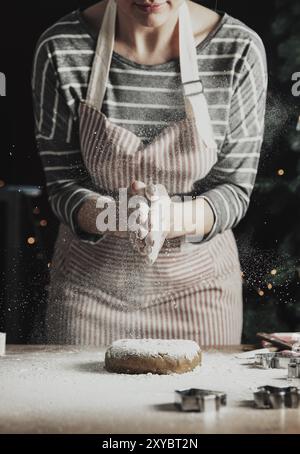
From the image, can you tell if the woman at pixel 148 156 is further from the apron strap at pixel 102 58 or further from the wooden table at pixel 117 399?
the wooden table at pixel 117 399

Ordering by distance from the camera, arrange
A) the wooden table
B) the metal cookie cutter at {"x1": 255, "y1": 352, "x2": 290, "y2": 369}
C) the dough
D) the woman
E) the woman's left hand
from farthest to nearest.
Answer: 1. the woman
2. the woman's left hand
3. the metal cookie cutter at {"x1": 255, "y1": 352, "x2": 290, "y2": 369}
4. the dough
5. the wooden table

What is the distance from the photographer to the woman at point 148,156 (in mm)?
2016

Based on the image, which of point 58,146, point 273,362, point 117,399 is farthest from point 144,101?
point 117,399

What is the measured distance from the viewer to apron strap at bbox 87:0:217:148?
207 centimetres

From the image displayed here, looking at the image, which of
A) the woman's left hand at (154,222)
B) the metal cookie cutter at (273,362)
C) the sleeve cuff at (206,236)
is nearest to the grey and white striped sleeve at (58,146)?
the woman's left hand at (154,222)

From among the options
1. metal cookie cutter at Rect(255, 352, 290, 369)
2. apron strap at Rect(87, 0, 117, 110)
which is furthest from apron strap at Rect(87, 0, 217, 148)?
metal cookie cutter at Rect(255, 352, 290, 369)

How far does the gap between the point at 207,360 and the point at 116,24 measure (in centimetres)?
95

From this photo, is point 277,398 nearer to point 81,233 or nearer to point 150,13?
point 81,233

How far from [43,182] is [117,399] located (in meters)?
0.96

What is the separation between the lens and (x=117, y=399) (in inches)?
49.6

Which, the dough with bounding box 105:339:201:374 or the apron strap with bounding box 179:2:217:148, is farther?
the apron strap with bounding box 179:2:217:148

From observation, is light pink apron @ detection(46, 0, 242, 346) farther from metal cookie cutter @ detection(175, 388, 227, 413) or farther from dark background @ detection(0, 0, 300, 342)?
metal cookie cutter @ detection(175, 388, 227, 413)

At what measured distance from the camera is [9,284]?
2166 millimetres

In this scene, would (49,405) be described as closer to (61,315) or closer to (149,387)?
(149,387)
